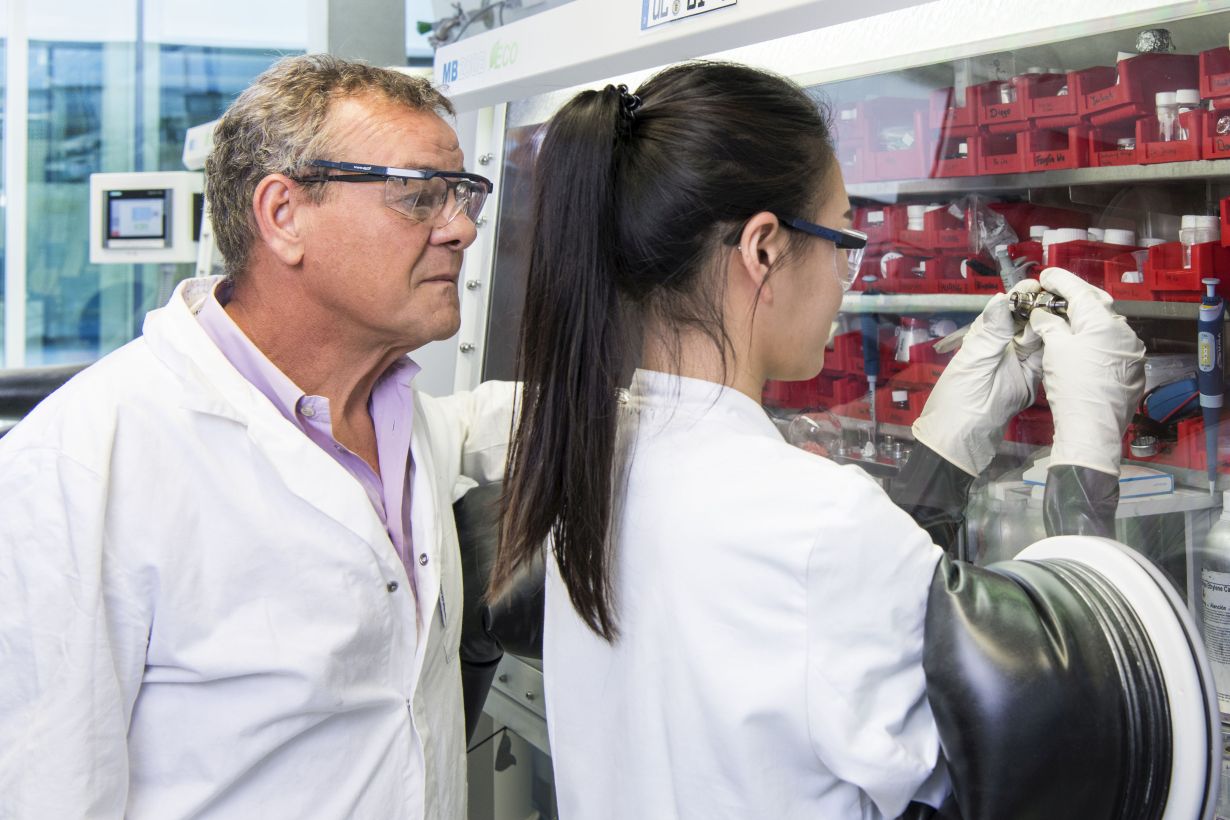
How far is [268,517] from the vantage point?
44.9 inches

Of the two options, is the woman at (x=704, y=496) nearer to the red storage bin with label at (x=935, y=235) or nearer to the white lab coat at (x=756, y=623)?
the white lab coat at (x=756, y=623)

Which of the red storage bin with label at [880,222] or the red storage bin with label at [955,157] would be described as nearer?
the red storage bin with label at [955,157]

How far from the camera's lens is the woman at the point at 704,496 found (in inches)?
30.1

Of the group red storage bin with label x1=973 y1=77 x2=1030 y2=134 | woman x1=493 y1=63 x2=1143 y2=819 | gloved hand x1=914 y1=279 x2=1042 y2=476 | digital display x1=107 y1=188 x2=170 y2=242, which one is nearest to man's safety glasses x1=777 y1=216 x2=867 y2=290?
woman x1=493 y1=63 x2=1143 y2=819

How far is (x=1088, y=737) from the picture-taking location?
30.9 inches

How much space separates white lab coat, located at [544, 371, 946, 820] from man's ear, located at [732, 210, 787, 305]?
4.1 inches

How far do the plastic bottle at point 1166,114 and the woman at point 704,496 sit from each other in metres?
0.55

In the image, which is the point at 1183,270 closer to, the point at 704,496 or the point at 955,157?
the point at 955,157

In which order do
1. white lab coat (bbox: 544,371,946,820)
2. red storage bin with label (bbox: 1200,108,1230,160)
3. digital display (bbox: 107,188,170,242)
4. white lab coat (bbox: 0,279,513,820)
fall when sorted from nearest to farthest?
white lab coat (bbox: 544,371,946,820), white lab coat (bbox: 0,279,513,820), red storage bin with label (bbox: 1200,108,1230,160), digital display (bbox: 107,188,170,242)

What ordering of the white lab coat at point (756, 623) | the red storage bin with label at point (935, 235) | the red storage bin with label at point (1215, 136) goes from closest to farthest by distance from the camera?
the white lab coat at point (756, 623) < the red storage bin with label at point (1215, 136) < the red storage bin with label at point (935, 235)

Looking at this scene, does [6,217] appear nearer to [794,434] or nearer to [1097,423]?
[794,434]

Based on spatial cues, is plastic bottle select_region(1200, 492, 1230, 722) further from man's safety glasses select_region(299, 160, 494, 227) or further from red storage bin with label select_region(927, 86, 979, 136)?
man's safety glasses select_region(299, 160, 494, 227)

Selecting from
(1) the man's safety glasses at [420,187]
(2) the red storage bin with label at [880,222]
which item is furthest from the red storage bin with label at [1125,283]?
(1) the man's safety glasses at [420,187]

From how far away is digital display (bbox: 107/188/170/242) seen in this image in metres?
4.05
